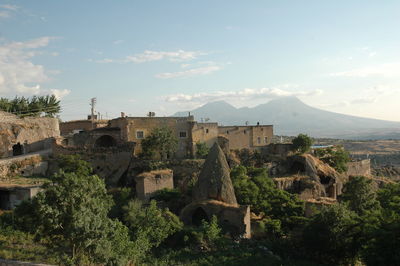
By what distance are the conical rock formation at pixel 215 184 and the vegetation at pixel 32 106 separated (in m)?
24.9

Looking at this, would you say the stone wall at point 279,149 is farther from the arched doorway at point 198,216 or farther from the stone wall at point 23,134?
the stone wall at point 23,134

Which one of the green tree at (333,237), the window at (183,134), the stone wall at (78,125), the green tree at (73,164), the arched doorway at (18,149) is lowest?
the green tree at (333,237)

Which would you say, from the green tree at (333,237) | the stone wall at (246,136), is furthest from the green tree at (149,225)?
the stone wall at (246,136)

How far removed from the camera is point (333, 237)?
1919 centimetres

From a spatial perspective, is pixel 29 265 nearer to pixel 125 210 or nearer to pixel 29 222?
pixel 29 222

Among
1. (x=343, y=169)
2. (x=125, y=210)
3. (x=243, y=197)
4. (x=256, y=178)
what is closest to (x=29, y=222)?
(x=125, y=210)

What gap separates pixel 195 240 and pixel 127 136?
1874 centimetres

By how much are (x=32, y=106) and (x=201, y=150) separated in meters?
23.6

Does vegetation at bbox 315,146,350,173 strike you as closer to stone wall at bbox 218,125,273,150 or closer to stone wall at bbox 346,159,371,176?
stone wall at bbox 346,159,371,176

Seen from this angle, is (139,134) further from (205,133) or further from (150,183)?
(150,183)

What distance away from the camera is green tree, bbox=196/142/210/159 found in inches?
1422

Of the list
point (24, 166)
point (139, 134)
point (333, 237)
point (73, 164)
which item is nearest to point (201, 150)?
point (139, 134)

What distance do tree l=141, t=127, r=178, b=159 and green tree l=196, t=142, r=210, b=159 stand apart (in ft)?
9.15

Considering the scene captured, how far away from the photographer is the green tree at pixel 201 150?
3612 cm
